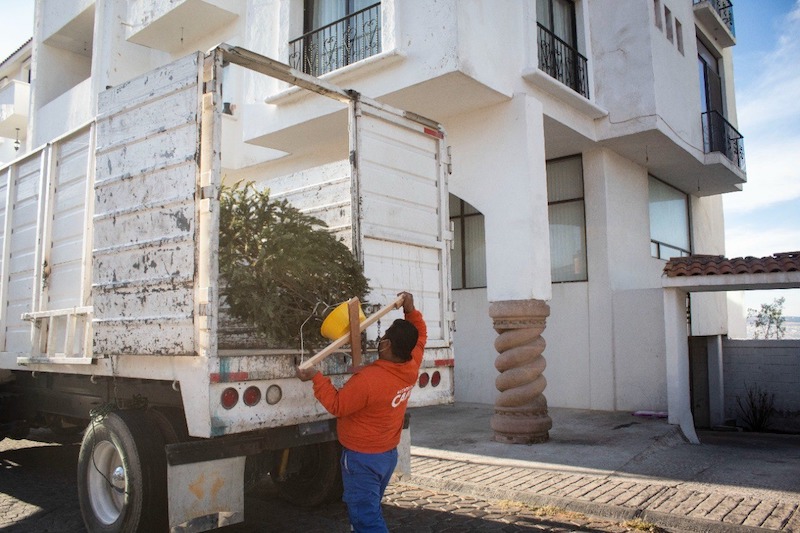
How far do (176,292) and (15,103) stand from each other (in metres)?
18.6

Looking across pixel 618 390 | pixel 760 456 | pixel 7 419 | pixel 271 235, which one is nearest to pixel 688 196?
pixel 618 390

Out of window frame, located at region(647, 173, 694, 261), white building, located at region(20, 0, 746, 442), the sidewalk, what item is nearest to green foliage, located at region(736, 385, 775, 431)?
white building, located at region(20, 0, 746, 442)

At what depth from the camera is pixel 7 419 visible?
6.47 meters

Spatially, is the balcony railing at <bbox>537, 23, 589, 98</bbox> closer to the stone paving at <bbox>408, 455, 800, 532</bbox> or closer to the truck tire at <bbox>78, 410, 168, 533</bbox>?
the stone paving at <bbox>408, 455, 800, 532</bbox>

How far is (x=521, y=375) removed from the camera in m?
8.29

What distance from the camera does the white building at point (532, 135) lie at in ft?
Answer: 27.9

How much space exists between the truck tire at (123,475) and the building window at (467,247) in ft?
27.9

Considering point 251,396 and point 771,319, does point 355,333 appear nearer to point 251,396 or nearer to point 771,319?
point 251,396

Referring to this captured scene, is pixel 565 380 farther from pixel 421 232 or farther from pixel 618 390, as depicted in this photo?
pixel 421 232

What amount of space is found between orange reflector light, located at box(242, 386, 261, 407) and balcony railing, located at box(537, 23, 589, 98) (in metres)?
7.65

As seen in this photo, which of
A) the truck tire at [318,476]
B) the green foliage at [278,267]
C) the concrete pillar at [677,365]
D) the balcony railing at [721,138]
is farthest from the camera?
the balcony railing at [721,138]

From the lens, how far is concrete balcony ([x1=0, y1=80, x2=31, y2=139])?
1914 cm

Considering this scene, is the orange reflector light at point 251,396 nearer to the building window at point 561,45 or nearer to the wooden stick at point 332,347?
the wooden stick at point 332,347

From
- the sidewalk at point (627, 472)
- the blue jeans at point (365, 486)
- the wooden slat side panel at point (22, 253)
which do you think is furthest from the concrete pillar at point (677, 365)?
the wooden slat side panel at point (22, 253)
